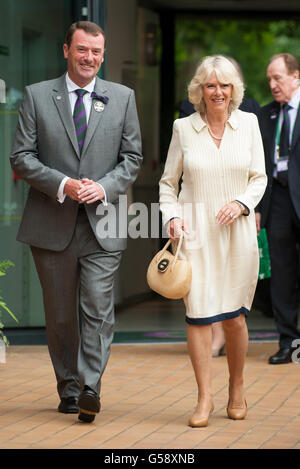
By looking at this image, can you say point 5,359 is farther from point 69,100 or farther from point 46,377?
point 69,100

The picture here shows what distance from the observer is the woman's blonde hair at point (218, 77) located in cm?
528

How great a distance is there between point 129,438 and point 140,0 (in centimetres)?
668

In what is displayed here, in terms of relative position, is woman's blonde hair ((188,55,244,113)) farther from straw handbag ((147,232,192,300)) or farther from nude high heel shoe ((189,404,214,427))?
nude high heel shoe ((189,404,214,427))

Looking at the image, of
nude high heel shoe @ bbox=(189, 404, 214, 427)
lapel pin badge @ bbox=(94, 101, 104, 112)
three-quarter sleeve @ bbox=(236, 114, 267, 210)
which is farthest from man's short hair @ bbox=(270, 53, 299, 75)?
nude high heel shoe @ bbox=(189, 404, 214, 427)

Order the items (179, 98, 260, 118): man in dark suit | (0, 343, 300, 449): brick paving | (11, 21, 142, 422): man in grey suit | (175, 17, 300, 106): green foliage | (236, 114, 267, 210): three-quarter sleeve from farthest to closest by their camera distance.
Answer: (175, 17, 300, 106): green foliage
(179, 98, 260, 118): man in dark suit
(236, 114, 267, 210): three-quarter sleeve
(11, 21, 142, 422): man in grey suit
(0, 343, 300, 449): brick paving

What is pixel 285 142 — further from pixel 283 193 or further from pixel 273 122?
pixel 283 193

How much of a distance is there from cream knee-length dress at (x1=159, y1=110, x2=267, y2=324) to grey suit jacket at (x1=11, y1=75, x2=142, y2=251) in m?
0.31

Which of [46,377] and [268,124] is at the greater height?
[268,124]

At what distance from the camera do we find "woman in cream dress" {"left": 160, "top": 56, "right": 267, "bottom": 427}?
209 inches

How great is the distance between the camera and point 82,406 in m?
5.24

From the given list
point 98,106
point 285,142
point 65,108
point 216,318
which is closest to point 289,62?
point 285,142
